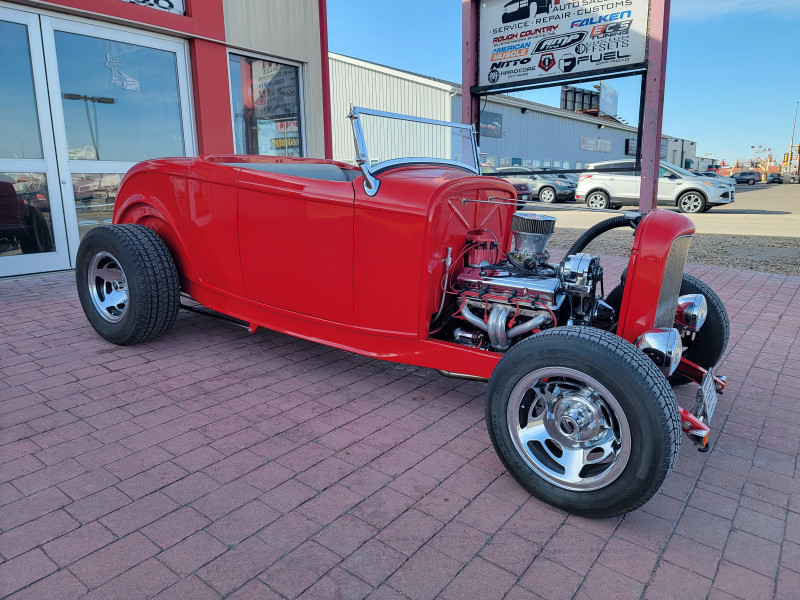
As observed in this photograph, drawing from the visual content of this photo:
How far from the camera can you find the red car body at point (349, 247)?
106 inches

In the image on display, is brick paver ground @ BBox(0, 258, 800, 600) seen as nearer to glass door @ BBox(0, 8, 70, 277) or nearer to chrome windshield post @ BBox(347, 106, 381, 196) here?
chrome windshield post @ BBox(347, 106, 381, 196)

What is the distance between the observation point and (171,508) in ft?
6.90

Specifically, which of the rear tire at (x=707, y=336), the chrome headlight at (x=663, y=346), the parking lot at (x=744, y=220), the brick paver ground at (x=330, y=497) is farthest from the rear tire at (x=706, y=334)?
the parking lot at (x=744, y=220)

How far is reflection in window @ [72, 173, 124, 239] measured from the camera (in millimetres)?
6184

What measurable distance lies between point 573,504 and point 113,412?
2316 millimetres

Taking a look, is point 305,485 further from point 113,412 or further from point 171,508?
point 113,412

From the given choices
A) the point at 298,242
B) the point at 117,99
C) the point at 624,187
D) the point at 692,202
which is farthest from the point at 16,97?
the point at 692,202

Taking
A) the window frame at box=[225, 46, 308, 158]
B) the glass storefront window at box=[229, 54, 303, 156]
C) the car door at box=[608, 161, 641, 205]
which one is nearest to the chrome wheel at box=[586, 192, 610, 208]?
the car door at box=[608, 161, 641, 205]

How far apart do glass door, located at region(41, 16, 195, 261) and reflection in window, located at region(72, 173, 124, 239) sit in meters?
0.01

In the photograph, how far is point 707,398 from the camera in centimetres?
239

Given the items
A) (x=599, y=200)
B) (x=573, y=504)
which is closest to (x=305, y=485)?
(x=573, y=504)

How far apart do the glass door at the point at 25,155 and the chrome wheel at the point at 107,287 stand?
2.65m

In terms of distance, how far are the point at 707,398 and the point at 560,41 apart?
575cm

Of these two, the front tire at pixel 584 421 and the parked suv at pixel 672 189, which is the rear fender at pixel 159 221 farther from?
the parked suv at pixel 672 189
